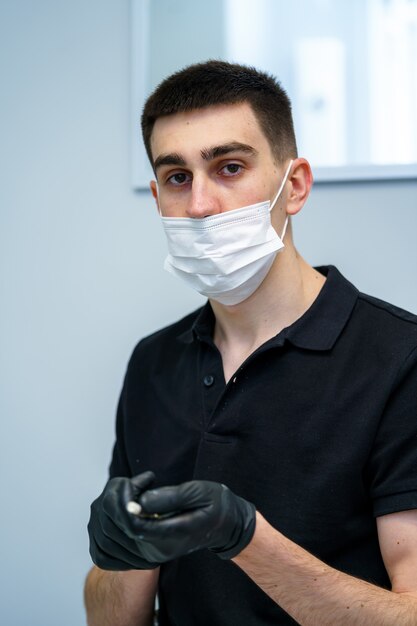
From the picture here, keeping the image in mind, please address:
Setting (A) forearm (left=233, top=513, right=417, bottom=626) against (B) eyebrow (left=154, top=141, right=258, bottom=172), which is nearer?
(A) forearm (left=233, top=513, right=417, bottom=626)

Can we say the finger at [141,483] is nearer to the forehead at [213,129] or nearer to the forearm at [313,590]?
the forearm at [313,590]

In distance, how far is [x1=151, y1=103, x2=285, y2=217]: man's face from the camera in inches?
44.9

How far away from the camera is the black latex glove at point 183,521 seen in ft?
2.66

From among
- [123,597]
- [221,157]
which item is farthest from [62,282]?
[123,597]

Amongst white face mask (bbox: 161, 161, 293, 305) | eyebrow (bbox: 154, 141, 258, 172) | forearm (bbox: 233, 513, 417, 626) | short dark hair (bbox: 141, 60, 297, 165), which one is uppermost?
short dark hair (bbox: 141, 60, 297, 165)

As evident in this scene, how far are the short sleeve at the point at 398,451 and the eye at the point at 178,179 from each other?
484 mm

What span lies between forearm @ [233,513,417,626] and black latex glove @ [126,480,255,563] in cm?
9

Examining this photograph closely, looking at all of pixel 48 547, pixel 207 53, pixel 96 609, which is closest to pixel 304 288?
pixel 207 53

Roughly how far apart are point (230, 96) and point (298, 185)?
0.66 feet

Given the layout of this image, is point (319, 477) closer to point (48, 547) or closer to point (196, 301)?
point (196, 301)

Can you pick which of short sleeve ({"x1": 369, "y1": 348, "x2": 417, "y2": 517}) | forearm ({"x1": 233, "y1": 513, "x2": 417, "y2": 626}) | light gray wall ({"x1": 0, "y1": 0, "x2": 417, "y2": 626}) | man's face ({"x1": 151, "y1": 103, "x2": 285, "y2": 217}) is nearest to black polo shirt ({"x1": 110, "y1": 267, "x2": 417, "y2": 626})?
short sleeve ({"x1": 369, "y1": 348, "x2": 417, "y2": 517})

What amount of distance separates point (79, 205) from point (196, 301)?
341mm

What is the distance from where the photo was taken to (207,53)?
146 cm

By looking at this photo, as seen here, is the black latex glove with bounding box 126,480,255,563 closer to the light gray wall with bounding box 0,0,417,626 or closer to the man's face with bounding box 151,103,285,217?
the man's face with bounding box 151,103,285,217
